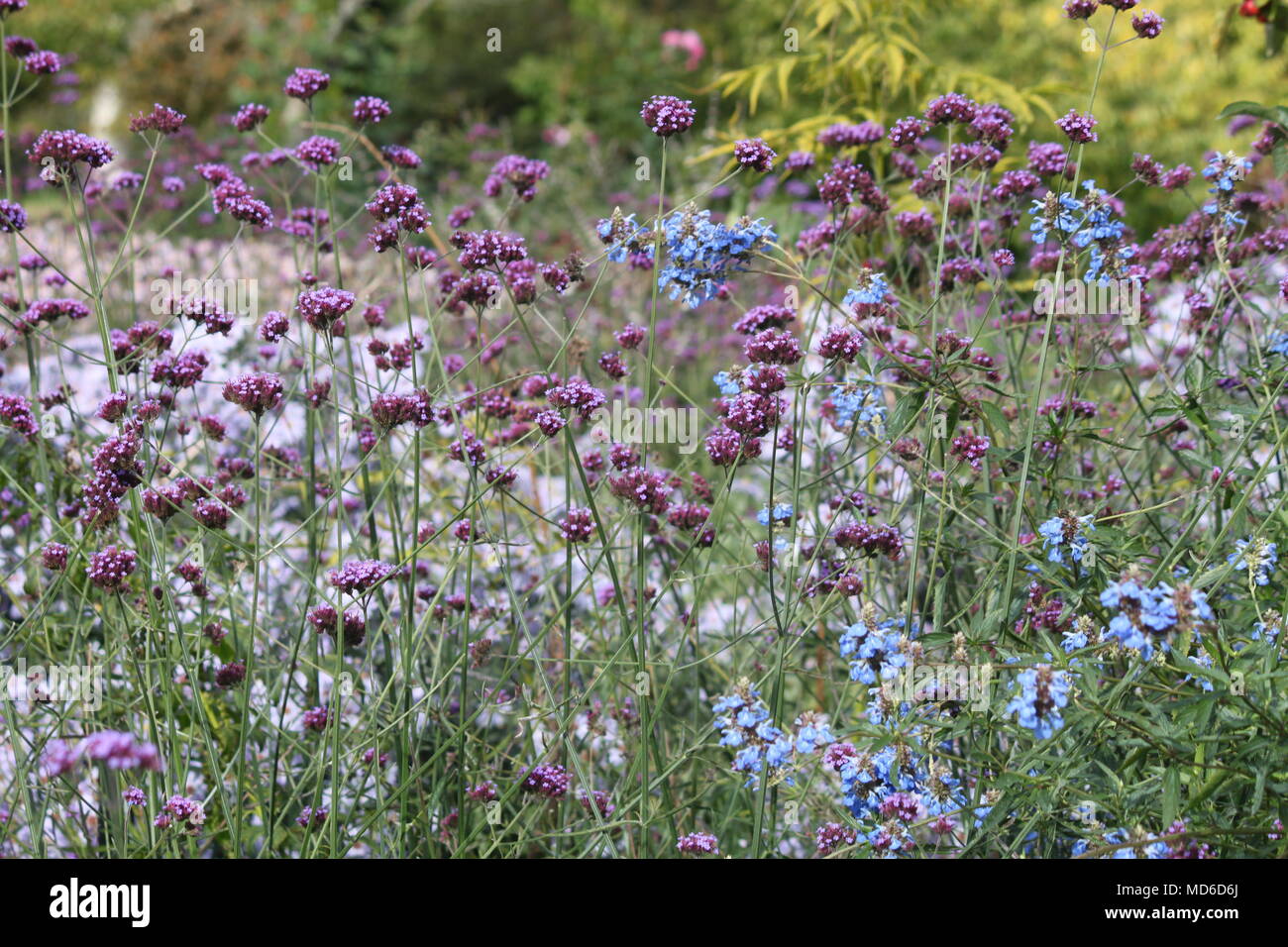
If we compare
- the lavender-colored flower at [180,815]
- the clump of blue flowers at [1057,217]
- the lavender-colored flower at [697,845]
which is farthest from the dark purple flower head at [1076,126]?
the lavender-colored flower at [180,815]

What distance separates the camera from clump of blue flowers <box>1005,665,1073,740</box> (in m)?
1.73

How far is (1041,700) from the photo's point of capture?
5.69ft

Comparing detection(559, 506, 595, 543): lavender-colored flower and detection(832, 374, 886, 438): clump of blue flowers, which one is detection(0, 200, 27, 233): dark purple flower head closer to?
detection(559, 506, 595, 543): lavender-colored flower

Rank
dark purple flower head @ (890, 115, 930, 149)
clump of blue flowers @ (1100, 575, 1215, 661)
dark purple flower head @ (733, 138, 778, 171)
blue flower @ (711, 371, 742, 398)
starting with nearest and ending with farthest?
1. clump of blue flowers @ (1100, 575, 1215, 661)
2. dark purple flower head @ (733, 138, 778, 171)
3. blue flower @ (711, 371, 742, 398)
4. dark purple flower head @ (890, 115, 930, 149)

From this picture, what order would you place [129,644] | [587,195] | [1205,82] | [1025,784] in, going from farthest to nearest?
[1205,82]
[587,195]
[129,644]
[1025,784]

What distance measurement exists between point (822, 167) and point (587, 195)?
4.43 meters

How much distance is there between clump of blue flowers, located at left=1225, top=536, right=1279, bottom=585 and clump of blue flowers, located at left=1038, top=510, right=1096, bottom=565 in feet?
0.79

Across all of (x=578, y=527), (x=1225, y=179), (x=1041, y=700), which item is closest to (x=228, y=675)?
(x=578, y=527)

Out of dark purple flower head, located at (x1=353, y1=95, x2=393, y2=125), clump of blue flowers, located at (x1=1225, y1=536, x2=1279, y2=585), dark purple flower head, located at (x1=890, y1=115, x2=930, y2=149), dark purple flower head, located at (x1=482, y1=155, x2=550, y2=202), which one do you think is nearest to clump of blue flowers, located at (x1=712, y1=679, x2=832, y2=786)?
clump of blue flowers, located at (x1=1225, y1=536, x2=1279, y2=585)

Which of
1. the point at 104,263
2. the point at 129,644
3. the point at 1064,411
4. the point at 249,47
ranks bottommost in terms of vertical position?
the point at 129,644

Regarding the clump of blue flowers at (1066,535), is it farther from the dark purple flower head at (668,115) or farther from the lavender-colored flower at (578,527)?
the dark purple flower head at (668,115)
